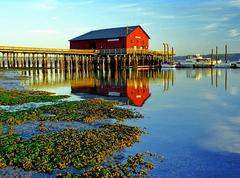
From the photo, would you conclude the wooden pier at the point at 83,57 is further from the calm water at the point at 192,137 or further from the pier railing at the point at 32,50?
the calm water at the point at 192,137

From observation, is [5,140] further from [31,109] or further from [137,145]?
[31,109]

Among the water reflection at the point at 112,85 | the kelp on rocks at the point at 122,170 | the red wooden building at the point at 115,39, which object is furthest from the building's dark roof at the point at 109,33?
the kelp on rocks at the point at 122,170

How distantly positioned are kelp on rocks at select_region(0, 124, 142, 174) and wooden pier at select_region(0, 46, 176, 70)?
44.0 meters

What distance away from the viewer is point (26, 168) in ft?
30.5

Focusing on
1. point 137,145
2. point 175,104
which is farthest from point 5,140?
point 175,104

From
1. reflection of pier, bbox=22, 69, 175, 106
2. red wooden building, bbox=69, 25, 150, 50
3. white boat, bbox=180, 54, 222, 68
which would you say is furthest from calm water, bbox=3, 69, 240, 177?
white boat, bbox=180, 54, 222, 68

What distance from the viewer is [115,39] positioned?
226ft

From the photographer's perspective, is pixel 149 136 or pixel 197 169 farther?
pixel 149 136

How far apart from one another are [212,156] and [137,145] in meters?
3.13

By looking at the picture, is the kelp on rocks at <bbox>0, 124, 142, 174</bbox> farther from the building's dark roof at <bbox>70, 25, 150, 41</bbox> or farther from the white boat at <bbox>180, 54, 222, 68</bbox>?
the white boat at <bbox>180, 54, 222, 68</bbox>

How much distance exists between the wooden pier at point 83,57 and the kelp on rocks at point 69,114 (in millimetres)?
37322

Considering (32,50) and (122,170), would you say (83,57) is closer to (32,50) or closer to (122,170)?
(32,50)

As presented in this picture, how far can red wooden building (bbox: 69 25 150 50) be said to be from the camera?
68069mm

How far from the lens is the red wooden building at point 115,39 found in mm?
68069
